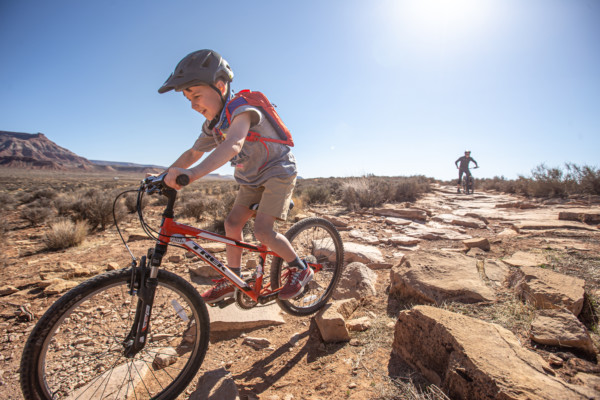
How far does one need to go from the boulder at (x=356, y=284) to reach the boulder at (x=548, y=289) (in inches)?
52.5

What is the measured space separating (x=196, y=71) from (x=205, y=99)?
203 millimetres

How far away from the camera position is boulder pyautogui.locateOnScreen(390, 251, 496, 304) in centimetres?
246

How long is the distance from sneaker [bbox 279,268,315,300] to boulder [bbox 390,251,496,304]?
3.48 ft

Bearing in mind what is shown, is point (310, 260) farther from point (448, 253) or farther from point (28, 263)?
point (28, 263)

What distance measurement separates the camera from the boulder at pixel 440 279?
8.05ft

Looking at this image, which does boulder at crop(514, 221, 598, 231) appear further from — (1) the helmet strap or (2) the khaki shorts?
(1) the helmet strap

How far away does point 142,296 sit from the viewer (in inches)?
63.9

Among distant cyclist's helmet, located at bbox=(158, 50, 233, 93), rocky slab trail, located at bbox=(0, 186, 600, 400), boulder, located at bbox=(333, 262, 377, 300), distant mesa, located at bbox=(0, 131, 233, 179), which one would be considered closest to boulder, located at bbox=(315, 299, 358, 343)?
rocky slab trail, located at bbox=(0, 186, 600, 400)

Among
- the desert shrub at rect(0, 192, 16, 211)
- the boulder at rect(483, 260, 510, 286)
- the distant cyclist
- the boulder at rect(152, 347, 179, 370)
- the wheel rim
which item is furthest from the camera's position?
the distant cyclist

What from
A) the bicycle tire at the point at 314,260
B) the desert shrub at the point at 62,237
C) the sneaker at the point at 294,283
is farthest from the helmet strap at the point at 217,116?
the desert shrub at the point at 62,237

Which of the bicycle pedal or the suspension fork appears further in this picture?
the bicycle pedal

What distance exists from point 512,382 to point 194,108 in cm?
256

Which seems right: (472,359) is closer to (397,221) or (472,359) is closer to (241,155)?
(241,155)

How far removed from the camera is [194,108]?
2.14m
